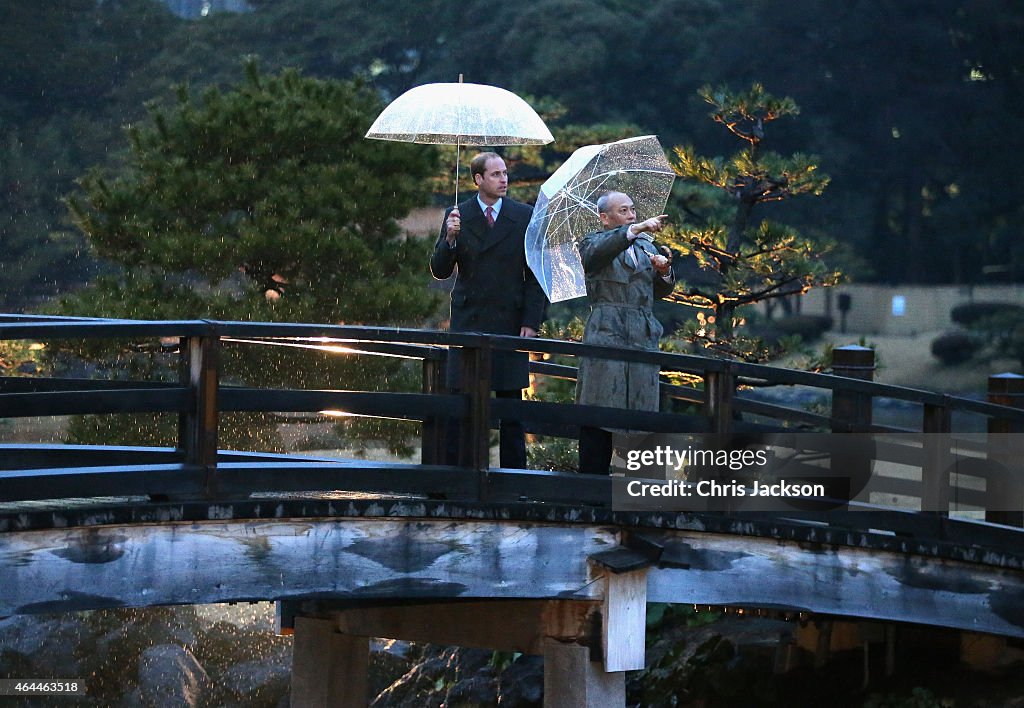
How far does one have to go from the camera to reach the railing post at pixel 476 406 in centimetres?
589

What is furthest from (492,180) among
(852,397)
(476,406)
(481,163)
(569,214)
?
(852,397)

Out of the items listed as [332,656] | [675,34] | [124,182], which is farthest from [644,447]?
[675,34]

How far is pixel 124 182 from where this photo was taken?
45.5 feet

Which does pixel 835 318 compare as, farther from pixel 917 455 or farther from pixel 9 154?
pixel 917 455

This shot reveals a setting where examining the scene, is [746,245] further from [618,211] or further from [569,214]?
[618,211]

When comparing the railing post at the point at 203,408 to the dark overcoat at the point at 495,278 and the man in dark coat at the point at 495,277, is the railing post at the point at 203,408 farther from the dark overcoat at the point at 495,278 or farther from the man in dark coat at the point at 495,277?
the dark overcoat at the point at 495,278

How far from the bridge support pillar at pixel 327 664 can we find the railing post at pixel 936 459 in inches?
113

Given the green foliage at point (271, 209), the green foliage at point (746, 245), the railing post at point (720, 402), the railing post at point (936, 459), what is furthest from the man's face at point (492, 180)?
the green foliage at point (271, 209)

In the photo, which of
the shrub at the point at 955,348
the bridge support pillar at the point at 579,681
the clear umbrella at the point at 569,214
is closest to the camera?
the bridge support pillar at the point at 579,681

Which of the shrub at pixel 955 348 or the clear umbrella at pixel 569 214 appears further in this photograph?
the shrub at pixel 955 348

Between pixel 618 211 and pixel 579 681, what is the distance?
1946mm

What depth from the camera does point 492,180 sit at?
630cm

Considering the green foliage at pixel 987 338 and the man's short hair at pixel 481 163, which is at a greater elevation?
the man's short hair at pixel 481 163

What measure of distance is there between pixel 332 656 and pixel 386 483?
2.11 metres
